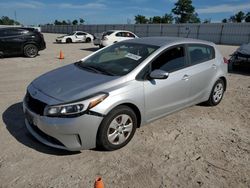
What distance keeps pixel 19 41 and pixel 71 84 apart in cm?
1049

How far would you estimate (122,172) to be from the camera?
3287mm

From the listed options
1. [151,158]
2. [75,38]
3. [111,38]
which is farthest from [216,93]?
[75,38]

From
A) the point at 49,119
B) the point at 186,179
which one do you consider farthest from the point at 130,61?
the point at 186,179

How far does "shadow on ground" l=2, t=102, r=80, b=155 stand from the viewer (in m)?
3.72

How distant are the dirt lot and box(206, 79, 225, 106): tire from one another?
21.8 inches

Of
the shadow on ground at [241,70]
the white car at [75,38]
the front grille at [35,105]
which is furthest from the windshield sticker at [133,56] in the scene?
the white car at [75,38]

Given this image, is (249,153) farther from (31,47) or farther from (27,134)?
(31,47)

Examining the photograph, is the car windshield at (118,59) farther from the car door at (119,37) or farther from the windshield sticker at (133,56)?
the car door at (119,37)

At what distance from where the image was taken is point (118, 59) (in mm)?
4539

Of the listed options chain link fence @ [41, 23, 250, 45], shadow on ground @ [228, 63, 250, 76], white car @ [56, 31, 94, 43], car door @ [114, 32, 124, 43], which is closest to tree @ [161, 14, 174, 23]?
chain link fence @ [41, 23, 250, 45]

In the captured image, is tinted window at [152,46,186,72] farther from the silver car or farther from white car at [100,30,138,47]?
white car at [100,30,138,47]

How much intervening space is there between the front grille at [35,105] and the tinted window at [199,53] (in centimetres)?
286

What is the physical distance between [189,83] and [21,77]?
5.98 meters

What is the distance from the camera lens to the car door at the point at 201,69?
15.9 feet
